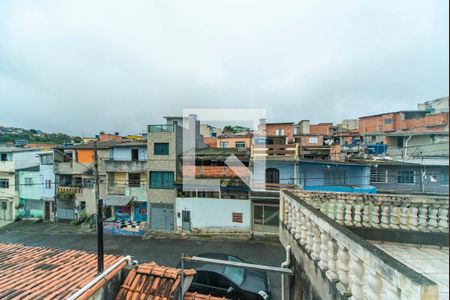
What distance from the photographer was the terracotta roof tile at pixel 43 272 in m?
4.05

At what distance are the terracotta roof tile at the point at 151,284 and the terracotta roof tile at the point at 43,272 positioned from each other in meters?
0.45

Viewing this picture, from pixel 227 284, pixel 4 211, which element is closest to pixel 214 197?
pixel 227 284

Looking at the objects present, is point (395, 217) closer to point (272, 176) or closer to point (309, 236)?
point (309, 236)

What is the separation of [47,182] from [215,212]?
17556 millimetres

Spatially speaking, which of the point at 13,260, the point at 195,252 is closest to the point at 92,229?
the point at 195,252

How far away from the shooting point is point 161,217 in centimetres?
1742

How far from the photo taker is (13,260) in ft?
18.3

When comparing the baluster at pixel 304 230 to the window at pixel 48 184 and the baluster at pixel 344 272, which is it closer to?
the baluster at pixel 344 272

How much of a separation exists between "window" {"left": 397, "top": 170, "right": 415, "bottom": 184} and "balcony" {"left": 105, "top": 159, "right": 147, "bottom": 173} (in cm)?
1993

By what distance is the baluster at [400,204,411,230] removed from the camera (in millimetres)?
4535

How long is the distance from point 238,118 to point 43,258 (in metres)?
11.7

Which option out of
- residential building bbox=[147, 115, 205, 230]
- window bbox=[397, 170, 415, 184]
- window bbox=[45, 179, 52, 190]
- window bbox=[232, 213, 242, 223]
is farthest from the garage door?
window bbox=[397, 170, 415, 184]

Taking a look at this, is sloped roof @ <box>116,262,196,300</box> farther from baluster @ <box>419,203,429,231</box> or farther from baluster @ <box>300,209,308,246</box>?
baluster @ <box>419,203,429,231</box>

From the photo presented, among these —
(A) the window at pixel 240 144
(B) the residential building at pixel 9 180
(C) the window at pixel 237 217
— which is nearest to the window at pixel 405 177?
(C) the window at pixel 237 217
